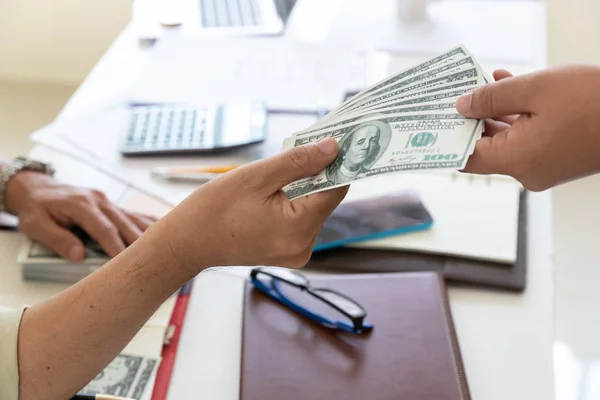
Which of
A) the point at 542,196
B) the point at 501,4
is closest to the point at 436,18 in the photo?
the point at 501,4

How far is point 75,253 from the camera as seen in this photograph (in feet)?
2.94

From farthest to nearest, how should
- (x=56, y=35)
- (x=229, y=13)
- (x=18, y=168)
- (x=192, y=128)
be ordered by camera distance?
(x=56, y=35), (x=229, y=13), (x=192, y=128), (x=18, y=168)

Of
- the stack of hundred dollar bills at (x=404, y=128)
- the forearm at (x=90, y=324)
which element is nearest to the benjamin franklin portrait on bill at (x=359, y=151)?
the stack of hundred dollar bills at (x=404, y=128)

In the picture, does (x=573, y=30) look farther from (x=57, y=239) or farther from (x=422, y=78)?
(x=57, y=239)

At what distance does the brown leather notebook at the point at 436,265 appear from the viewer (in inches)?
34.3

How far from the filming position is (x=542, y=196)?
1.03 m

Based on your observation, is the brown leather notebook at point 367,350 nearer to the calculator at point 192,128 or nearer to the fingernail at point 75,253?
the fingernail at point 75,253

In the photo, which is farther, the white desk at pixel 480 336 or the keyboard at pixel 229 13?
the keyboard at pixel 229 13

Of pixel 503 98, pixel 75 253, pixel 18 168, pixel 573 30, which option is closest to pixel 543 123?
pixel 503 98

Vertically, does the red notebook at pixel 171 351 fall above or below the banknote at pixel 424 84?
below

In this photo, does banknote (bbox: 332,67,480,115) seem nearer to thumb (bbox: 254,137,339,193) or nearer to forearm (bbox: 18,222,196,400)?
thumb (bbox: 254,137,339,193)

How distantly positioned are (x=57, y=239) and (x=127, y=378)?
9.6 inches

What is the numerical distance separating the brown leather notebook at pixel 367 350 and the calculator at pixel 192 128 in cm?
37

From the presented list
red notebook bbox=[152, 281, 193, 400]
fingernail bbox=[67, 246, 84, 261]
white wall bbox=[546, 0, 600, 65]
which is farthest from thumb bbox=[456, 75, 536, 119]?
white wall bbox=[546, 0, 600, 65]
